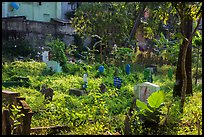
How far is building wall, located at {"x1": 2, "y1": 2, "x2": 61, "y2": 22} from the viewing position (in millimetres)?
26453

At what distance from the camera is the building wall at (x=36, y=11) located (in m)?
26.5

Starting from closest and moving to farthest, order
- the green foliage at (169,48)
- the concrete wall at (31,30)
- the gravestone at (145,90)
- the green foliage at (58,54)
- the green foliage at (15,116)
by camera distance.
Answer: the green foliage at (15,116) < the gravestone at (145,90) < the green foliage at (169,48) < the green foliage at (58,54) < the concrete wall at (31,30)

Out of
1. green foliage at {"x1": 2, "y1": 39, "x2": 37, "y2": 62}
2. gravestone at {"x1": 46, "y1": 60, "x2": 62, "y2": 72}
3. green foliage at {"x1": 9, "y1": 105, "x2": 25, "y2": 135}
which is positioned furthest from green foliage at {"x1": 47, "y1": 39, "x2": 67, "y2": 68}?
green foliage at {"x1": 9, "y1": 105, "x2": 25, "y2": 135}

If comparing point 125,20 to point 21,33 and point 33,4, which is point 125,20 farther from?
point 33,4

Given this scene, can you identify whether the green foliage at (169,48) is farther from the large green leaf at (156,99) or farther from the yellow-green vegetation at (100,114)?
the large green leaf at (156,99)

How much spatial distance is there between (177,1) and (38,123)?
9.42 ft

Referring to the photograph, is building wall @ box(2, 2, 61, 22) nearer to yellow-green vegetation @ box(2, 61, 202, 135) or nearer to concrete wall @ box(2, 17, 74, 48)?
concrete wall @ box(2, 17, 74, 48)

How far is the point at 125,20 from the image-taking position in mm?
21312

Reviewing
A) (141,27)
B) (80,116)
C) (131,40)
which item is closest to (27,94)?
(80,116)

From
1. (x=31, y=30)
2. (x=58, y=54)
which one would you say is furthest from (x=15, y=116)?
(x=31, y=30)

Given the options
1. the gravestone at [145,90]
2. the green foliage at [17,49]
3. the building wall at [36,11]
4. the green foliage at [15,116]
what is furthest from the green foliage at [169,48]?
the building wall at [36,11]

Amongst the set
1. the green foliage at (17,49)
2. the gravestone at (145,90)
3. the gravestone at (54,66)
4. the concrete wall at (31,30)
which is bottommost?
the green foliage at (17,49)

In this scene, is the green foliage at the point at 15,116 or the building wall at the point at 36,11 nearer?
the green foliage at the point at 15,116

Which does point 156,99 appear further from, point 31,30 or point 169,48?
point 31,30
